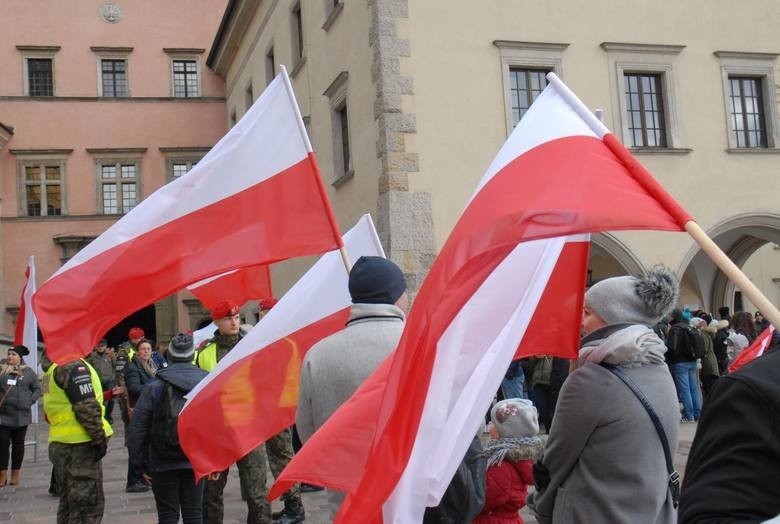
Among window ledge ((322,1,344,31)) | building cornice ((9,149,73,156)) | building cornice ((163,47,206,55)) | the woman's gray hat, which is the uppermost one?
building cornice ((163,47,206,55))

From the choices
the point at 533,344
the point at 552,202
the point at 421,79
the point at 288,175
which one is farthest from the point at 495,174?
the point at 421,79

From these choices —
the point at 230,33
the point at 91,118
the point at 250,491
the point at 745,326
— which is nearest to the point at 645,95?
the point at 745,326

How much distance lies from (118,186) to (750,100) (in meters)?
21.2

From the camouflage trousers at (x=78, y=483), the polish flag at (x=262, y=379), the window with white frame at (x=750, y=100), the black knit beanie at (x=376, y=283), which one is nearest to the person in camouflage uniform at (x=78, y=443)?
the camouflage trousers at (x=78, y=483)

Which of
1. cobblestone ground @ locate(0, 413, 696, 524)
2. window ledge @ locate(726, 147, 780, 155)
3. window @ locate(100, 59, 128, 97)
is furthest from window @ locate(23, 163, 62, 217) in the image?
window ledge @ locate(726, 147, 780, 155)

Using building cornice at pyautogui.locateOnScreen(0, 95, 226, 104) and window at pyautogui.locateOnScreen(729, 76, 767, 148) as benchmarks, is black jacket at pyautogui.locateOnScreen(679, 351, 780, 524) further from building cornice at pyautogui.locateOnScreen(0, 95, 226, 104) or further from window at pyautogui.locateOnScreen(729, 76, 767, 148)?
building cornice at pyautogui.locateOnScreen(0, 95, 226, 104)

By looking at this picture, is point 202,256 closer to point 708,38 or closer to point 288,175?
point 288,175

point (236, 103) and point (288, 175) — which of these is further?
point (236, 103)

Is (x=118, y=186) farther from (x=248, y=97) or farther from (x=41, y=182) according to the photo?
(x=248, y=97)

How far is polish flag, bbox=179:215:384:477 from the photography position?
489 cm

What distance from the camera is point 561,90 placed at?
3182 mm

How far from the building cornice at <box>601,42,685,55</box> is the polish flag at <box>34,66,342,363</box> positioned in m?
12.6

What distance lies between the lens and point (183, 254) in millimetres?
4820

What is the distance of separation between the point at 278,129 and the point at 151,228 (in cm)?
94
